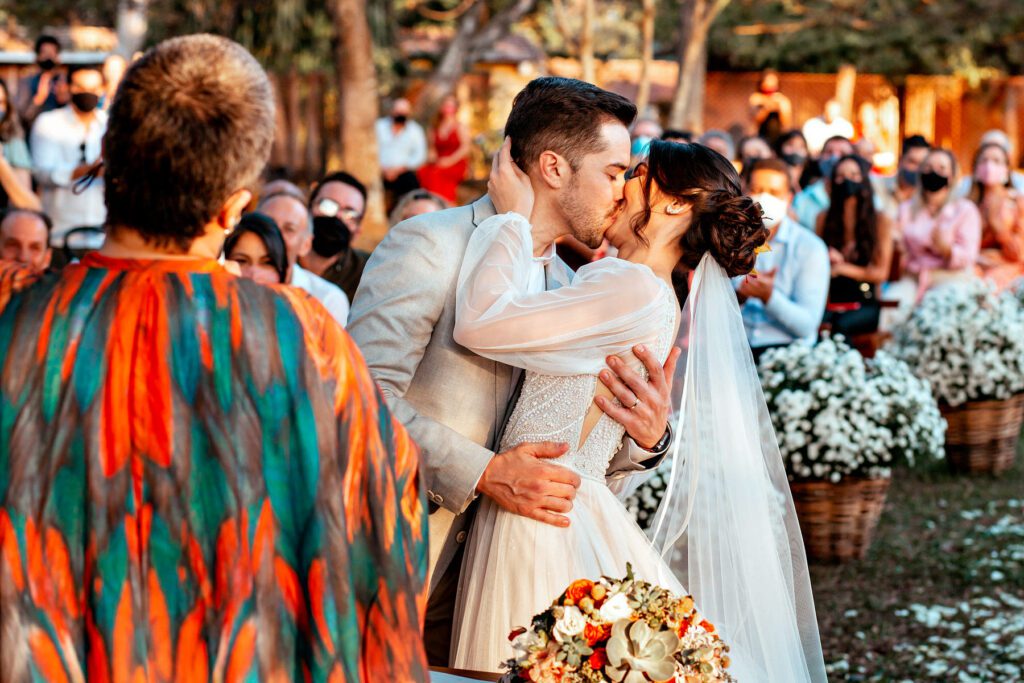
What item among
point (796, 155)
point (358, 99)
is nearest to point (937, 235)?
point (796, 155)

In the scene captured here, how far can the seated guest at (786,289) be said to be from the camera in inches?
293

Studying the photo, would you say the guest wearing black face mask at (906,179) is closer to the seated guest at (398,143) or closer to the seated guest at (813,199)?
the seated guest at (813,199)

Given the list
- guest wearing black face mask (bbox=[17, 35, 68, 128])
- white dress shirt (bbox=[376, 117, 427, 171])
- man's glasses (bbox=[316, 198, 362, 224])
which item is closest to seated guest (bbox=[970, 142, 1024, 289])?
man's glasses (bbox=[316, 198, 362, 224])

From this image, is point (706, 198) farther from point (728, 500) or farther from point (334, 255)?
point (334, 255)

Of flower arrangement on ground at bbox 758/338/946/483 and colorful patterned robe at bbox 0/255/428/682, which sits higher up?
colorful patterned robe at bbox 0/255/428/682

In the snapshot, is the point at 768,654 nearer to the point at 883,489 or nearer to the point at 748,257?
the point at 748,257

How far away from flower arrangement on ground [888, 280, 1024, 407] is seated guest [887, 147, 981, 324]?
3.20 ft

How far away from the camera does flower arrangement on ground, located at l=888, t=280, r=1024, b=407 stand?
8648mm

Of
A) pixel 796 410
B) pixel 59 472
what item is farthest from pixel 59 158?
pixel 59 472

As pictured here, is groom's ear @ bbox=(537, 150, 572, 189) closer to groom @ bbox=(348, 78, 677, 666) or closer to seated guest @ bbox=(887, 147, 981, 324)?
groom @ bbox=(348, 78, 677, 666)

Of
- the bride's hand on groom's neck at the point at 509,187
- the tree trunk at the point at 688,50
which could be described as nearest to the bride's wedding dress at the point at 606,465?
the bride's hand on groom's neck at the point at 509,187

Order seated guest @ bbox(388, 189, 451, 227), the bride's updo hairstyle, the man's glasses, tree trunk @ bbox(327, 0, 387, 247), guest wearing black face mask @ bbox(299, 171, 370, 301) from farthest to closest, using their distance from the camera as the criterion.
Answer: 1. tree trunk @ bbox(327, 0, 387, 247)
2. the man's glasses
3. guest wearing black face mask @ bbox(299, 171, 370, 301)
4. seated guest @ bbox(388, 189, 451, 227)
5. the bride's updo hairstyle

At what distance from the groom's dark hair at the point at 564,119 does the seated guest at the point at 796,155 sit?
26.6 feet

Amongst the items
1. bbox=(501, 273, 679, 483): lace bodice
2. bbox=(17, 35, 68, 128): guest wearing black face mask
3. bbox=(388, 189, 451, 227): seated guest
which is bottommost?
bbox=(501, 273, 679, 483): lace bodice
